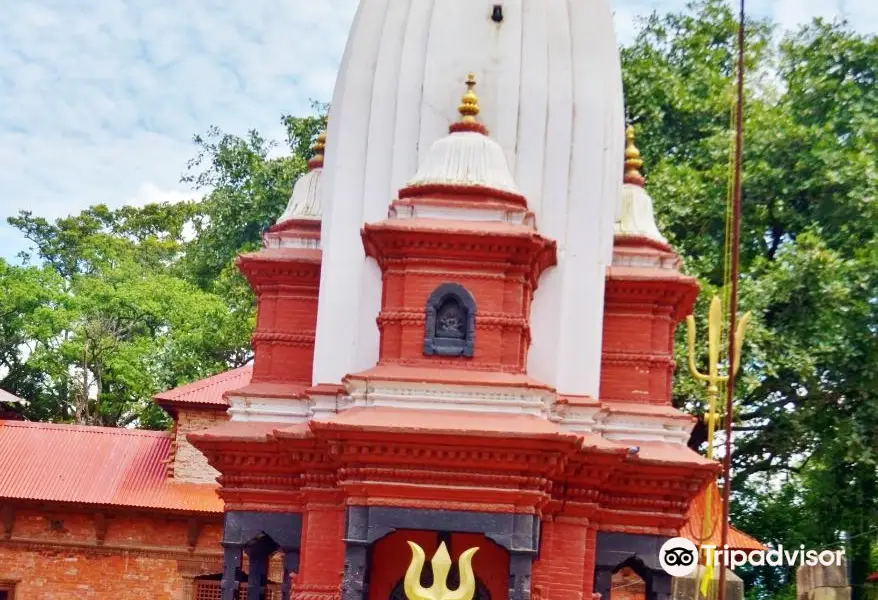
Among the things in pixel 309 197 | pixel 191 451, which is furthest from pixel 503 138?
pixel 191 451

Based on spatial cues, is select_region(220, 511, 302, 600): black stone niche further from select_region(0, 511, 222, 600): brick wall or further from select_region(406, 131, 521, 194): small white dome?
select_region(0, 511, 222, 600): brick wall

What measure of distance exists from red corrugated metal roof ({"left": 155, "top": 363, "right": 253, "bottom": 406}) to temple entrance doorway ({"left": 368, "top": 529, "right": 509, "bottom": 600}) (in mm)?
8994

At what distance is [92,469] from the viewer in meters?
20.1

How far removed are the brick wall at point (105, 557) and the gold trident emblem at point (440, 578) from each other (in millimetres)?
9358

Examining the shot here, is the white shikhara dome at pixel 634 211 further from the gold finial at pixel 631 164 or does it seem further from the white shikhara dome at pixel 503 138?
the white shikhara dome at pixel 503 138

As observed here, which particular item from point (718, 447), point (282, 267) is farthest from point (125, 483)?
point (718, 447)

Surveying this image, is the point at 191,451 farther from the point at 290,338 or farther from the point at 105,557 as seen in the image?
the point at 290,338

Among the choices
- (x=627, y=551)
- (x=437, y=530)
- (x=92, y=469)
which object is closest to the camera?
(x=437, y=530)

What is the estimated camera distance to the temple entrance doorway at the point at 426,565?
454 inches

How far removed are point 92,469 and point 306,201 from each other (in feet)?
26.0

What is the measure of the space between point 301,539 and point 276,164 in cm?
1446

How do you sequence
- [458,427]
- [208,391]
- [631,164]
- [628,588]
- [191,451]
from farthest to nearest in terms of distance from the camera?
[208,391] → [191,451] → [628,588] → [631,164] → [458,427]

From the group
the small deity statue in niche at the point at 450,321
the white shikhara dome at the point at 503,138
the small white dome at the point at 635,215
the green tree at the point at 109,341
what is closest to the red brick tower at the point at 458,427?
Result: the small deity statue in niche at the point at 450,321

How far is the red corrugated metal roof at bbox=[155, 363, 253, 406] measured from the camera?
20.7 meters
